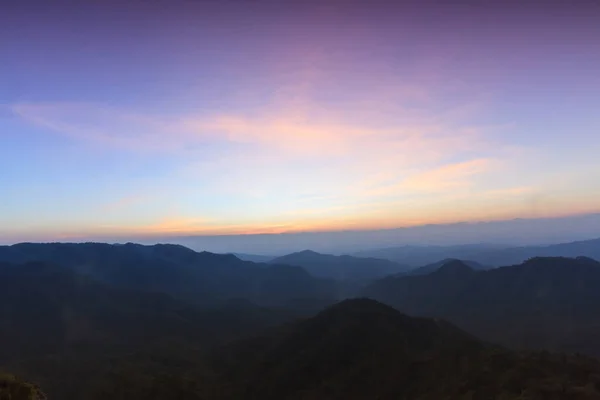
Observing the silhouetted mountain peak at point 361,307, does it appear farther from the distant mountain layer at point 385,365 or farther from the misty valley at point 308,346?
the misty valley at point 308,346

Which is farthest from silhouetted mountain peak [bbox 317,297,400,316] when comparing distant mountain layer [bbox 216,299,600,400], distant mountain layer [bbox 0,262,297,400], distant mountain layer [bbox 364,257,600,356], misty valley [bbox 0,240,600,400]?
distant mountain layer [bbox 364,257,600,356]

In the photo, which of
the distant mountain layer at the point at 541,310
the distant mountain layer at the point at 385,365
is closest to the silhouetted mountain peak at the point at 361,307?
the distant mountain layer at the point at 385,365

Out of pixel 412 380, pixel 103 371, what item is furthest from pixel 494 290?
pixel 103 371

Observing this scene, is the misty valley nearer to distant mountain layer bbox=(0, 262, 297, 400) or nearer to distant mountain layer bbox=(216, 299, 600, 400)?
distant mountain layer bbox=(216, 299, 600, 400)

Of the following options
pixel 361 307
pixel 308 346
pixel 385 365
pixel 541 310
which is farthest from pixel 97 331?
pixel 541 310

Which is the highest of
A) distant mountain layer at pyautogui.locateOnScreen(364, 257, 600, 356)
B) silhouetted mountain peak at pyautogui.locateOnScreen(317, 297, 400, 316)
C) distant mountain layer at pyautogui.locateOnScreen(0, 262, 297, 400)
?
silhouetted mountain peak at pyautogui.locateOnScreen(317, 297, 400, 316)

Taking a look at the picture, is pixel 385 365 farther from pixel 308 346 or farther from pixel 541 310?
pixel 541 310

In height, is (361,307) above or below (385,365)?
above

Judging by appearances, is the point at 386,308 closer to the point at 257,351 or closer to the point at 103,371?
the point at 257,351
